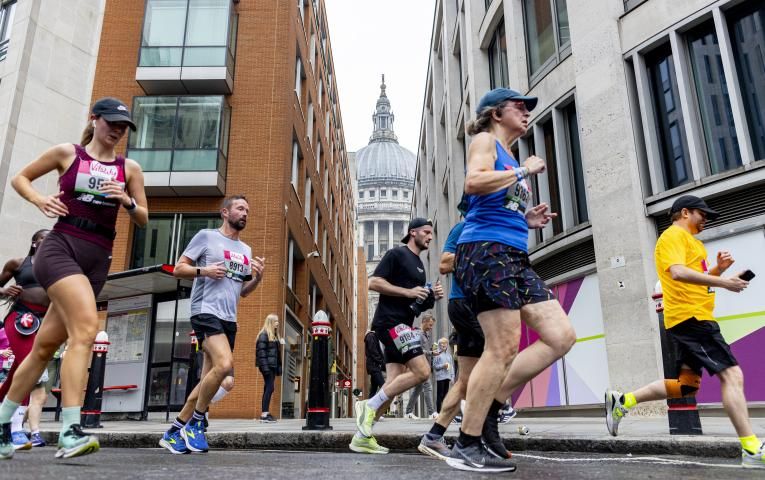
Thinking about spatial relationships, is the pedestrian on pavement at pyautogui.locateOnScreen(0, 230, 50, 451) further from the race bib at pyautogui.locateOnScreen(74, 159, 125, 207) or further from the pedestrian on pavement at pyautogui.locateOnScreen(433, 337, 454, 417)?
the pedestrian on pavement at pyautogui.locateOnScreen(433, 337, 454, 417)

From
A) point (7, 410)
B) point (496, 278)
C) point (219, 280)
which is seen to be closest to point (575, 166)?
point (219, 280)

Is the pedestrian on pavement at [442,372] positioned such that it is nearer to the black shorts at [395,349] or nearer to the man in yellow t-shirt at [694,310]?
the black shorts at [395,349]

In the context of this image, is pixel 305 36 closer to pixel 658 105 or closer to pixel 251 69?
pixel 251 69

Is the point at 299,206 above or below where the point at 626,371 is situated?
above

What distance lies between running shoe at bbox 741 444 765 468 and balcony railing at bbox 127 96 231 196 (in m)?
16.0

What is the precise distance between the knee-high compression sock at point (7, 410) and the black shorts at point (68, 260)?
724 millimetres

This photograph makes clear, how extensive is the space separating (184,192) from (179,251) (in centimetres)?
177

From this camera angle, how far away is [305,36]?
85.1 ft

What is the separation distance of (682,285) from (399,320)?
236 cm

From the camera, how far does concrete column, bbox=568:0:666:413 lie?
10.9 metres

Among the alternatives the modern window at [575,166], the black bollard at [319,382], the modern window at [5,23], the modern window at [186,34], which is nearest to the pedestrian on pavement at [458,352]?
the black bollard at [319,382]

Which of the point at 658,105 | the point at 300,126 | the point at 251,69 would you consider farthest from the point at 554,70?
the point at 300,126

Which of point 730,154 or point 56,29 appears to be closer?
point 730,154

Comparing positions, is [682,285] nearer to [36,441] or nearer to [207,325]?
[207,325]
